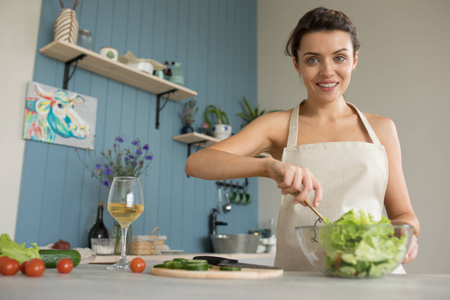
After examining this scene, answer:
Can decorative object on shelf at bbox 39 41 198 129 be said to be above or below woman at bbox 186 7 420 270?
above

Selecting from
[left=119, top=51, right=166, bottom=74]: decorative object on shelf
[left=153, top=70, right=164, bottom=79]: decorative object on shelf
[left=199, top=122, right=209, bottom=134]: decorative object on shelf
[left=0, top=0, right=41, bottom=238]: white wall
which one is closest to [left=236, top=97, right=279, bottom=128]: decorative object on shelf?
[left=199, top=122, right=209, bottom=134]: decorative object on shelf

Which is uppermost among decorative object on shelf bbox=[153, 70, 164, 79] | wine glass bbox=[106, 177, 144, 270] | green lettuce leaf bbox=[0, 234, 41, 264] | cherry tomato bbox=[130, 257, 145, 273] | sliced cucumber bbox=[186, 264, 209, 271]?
decorative object on shelf bbox=[153, 70, 164, 79]

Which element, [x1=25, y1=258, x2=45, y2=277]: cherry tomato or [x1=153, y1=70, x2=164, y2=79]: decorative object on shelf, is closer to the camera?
[x1=25, y1=258, x2=45, y2=277]: cherry tomato

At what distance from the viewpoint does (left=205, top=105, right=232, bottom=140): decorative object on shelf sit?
125 inches

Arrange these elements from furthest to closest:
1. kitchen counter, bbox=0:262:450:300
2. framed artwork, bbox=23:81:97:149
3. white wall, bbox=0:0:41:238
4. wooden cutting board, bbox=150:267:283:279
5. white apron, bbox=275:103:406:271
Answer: framed artwork, bbox=23:81:97:149 < white wall, bbox=0:0:41:238 < white apron, bbox=275:103:406:271 < wooden cutting board, bbox=150:267:283:279 < kitchen counter, bbox=0:262:450:300

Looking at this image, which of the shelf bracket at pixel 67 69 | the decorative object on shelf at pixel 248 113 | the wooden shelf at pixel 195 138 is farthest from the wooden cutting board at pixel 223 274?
the decorative object on shelf at pixel 248 113

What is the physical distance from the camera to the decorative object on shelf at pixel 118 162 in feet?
7.79

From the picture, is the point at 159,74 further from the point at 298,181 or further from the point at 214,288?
the point at 214,288

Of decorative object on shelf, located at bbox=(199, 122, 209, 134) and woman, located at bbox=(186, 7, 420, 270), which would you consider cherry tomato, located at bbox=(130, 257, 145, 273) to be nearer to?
woman, located at bbox=(186, 7, 420, 270)

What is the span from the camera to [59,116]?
227 cm

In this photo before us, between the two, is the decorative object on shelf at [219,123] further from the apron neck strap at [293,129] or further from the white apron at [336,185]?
the white apron at [336,185]

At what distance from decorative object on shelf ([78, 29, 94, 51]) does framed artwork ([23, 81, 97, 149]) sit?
0.94 feet

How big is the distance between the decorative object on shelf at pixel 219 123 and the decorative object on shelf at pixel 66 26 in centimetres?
127

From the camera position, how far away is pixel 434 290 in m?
0.57
